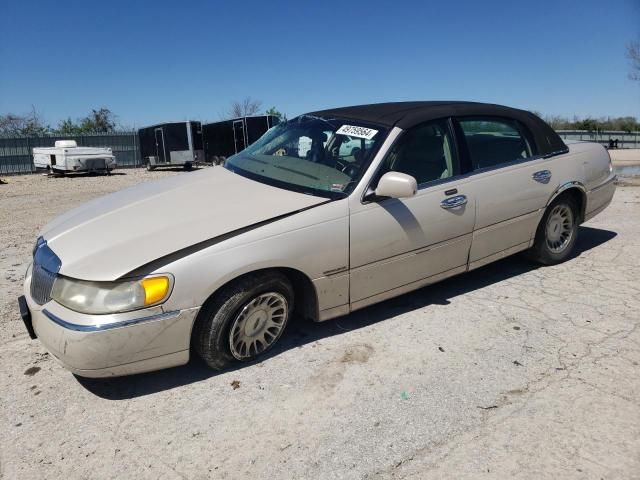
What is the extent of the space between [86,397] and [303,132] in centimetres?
252

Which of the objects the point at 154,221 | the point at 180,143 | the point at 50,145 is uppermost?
the point at 50,145

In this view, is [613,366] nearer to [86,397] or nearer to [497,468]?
[497,468]

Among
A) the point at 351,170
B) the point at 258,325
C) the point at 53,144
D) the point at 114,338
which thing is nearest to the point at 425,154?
the point at 351,170

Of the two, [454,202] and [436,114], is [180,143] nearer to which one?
[436,114]

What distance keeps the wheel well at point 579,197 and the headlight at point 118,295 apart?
12.5 ft

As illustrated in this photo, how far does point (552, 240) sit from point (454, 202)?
5.30ft

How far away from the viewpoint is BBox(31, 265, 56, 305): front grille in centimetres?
268

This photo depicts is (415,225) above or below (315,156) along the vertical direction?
below

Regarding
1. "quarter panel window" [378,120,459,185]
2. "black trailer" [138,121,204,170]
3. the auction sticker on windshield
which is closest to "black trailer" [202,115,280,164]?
"black trailer" [138,121,204,170]

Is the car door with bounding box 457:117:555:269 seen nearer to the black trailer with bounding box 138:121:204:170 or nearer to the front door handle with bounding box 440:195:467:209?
the front door handle with bounding box 440:195:467:209

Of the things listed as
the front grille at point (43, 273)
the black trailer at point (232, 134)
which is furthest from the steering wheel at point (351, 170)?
the black trailer at point (232, 134)

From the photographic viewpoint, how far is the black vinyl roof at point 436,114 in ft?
11.7

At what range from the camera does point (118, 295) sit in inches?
97.9

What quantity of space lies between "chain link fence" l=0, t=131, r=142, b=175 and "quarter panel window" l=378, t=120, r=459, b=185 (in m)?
23.6
